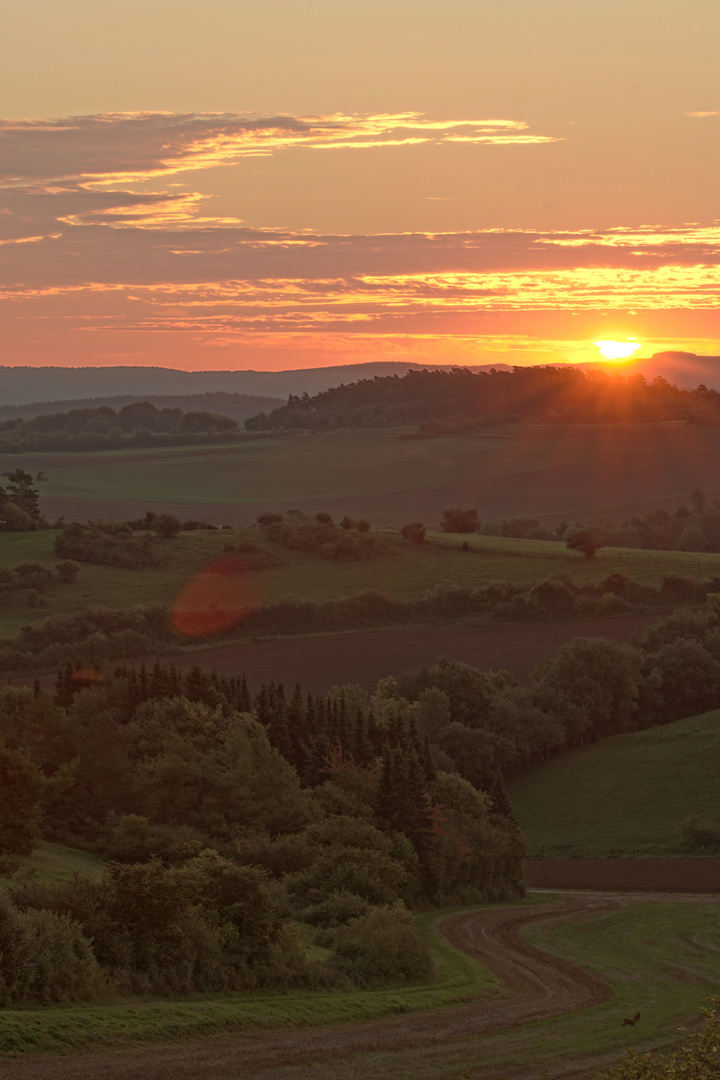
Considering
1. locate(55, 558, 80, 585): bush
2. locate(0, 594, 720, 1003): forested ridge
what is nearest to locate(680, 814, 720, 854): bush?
locate(0, 594, 720, 1003): forested ridge

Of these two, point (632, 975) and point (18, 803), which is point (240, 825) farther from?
point (632, 975)

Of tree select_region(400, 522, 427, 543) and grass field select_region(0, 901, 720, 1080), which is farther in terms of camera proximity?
tree select_region(400, 522, 427, 543)

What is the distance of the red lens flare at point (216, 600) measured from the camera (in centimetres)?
11181

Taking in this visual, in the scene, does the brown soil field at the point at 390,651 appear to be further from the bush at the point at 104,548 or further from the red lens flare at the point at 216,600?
the bush at the point at 104,548

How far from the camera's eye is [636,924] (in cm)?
4759

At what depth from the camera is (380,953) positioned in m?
31.9

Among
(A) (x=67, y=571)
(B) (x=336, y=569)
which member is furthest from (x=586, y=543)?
(A) (x=67, y=571)

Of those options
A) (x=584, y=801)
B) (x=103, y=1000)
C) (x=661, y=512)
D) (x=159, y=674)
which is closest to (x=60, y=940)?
(x=103, y=1000)

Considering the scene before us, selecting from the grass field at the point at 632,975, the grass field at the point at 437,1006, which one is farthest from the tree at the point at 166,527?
the grass field at the point at 437,1006

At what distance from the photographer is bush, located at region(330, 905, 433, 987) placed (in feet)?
103

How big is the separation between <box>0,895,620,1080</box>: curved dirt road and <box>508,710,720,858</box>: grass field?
3480cm

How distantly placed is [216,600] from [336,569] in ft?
56.4

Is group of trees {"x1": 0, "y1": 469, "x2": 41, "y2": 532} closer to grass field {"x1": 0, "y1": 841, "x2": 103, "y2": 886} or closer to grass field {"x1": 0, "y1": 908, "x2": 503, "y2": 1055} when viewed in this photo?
grass field {"x1": 0, "y1": 841, "x2": 103, "y2": 886}

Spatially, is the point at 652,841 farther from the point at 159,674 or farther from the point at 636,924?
the point at 159,674
